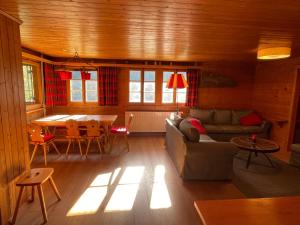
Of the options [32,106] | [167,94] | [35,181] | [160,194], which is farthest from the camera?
[167,94]

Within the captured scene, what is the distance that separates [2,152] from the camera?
1.90 meters

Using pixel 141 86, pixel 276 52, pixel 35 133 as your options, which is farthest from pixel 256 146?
pixel 35 133

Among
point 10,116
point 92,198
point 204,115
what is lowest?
point 92,198

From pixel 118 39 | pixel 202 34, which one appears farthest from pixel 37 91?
pixel 202 34

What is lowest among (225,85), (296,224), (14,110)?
(296,224)

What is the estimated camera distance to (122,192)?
2.59 metres

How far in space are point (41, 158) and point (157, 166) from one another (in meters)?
2.38

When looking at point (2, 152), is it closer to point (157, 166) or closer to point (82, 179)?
point (82, 179)

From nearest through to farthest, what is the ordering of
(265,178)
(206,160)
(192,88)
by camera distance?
(206,160) < (265,178) < (192,88)

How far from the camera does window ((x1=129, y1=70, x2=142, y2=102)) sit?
5496 mm

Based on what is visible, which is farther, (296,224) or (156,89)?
(156,89)

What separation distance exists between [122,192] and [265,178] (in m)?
2.25

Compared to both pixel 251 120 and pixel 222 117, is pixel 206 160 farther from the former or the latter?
pixel 251 120

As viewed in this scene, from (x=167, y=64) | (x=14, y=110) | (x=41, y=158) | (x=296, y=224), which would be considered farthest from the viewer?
(x=167, y=64)
